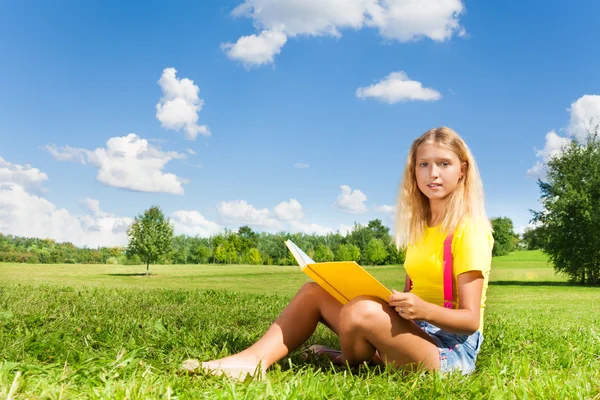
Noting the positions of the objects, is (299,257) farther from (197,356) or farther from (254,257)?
(254,257)

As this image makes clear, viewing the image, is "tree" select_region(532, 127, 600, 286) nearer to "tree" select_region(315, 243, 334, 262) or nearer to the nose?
"tree" select_region(315, 243, 334, 262)

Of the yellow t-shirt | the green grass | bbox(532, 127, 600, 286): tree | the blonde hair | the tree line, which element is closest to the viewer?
the green grass

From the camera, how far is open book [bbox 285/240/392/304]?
2.72 m

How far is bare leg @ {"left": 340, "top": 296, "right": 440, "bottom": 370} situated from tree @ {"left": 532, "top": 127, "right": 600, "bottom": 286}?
25878 millimetres

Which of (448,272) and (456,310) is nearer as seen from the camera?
(456,310)

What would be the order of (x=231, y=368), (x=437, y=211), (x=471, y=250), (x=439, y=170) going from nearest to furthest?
(x=471, y=250) < (x=231, y=368) < (x=439, y=170) < (x=437, y=211)

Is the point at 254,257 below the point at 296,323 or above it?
above

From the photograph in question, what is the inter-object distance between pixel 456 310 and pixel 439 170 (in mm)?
842

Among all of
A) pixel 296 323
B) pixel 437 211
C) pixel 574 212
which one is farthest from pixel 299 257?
pixel 574 212

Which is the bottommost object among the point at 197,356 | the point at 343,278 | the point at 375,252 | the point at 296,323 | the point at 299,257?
the point at 197,356

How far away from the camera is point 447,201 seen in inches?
126

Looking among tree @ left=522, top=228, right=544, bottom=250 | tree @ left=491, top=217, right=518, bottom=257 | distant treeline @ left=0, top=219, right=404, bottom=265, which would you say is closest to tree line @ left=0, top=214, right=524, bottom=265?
distant treeline @ left=0, top=219, right=404, bottom=265

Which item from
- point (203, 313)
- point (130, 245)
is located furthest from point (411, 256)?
point (130, 245)

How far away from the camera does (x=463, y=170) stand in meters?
3.22
